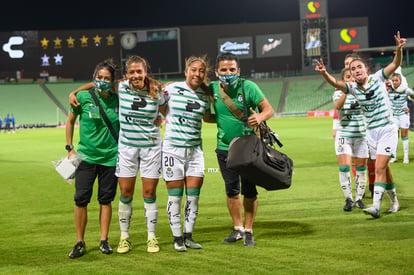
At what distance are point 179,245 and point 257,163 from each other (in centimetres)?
133

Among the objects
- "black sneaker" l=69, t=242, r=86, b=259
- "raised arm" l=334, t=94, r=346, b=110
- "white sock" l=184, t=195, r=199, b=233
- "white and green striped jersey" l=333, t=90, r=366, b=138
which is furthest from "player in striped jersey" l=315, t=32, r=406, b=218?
"black sneaker" l=69, t=242, r=86, b=259

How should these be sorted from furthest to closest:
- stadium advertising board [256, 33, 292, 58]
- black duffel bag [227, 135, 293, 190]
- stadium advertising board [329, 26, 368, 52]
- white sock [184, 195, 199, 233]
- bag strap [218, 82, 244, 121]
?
stadium advertising board [256, 33, 292, 58] < stadium advertising board [329, 26, 368, 52] < white sock [184, 195, 199, 233] < bag strap [218, 82, 244, 121] < black duffel bag [227, 135, 293, 190]

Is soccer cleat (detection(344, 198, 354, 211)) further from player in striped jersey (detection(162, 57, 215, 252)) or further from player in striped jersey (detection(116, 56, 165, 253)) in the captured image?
player in striped jersey (detection(116, 56, 165, 253))

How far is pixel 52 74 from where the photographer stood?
2692 inches

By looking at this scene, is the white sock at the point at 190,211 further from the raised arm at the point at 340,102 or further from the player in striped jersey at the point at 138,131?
the raised arm at the point at 340,102

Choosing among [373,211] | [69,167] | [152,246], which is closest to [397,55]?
[373,211]

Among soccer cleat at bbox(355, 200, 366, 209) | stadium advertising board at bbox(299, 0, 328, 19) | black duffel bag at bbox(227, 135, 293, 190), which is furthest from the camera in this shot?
stadium advertising board at bbox(299, 0, 328, 19)

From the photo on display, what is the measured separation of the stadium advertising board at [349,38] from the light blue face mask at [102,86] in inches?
2457

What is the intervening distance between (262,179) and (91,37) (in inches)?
2538

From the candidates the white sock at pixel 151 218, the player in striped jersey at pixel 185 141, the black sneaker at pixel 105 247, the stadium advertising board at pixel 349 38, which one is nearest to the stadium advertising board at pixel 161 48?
the stadium advertising board at pixel 349 38

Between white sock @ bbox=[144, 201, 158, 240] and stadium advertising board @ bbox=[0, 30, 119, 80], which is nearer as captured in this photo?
white sock @ bbox=[144, 201, 158, 240]

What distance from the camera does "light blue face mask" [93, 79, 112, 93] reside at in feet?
21.2

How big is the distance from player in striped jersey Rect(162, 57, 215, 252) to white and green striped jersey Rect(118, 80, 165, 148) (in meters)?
0.22

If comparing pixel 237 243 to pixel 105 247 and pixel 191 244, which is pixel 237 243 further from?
pixel 105 247
